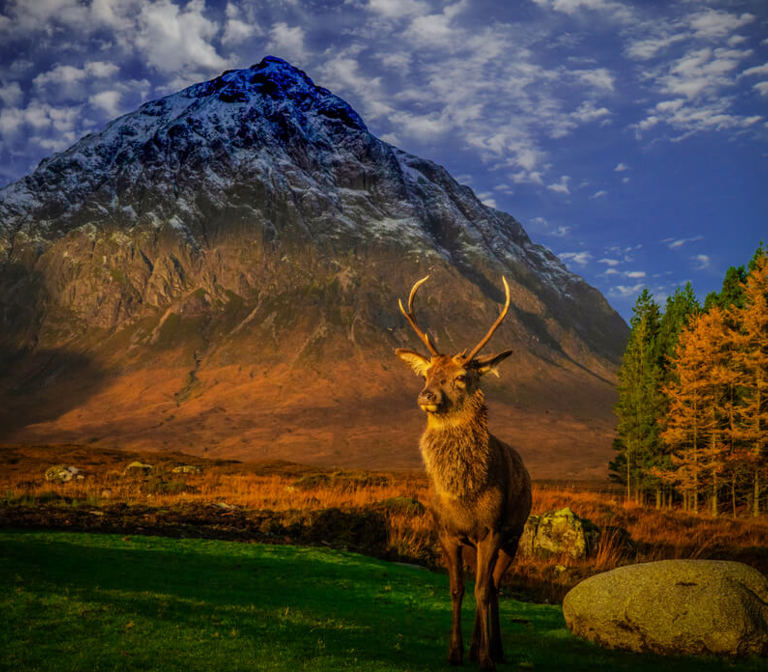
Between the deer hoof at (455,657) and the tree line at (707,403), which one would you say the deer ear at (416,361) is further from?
the tree line at (707,403)

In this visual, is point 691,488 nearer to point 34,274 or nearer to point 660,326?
point 660,326

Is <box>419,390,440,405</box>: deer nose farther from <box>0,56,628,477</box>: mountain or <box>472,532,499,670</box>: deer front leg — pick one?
<box>0,56,628,477</box>: mountain

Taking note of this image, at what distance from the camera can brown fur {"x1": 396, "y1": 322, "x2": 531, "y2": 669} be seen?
24.2ft

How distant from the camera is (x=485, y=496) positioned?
300 inches

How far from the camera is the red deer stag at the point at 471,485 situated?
7371mm

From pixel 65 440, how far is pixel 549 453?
89.1 meters

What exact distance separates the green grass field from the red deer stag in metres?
0.73

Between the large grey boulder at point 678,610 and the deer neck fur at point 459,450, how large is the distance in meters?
3.08

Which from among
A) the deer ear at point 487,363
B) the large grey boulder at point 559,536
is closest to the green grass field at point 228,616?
the deer ear at point 487,363

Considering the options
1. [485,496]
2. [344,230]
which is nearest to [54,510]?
[485,496]

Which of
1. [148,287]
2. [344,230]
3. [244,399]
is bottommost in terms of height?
[244,399]

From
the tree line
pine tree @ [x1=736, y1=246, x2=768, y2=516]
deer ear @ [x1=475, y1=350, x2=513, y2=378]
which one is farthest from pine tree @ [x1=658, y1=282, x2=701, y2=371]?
deer ear @ [x1=475, y1=350, x2=513, y2=378]

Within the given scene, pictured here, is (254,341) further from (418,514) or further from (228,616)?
(228,616)

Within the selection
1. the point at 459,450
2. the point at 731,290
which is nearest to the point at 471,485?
the point at 459,450
